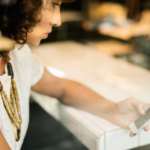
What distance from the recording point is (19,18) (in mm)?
626

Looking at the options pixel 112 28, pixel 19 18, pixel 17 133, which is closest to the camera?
pixel 19 18

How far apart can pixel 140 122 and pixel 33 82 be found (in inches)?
18.1

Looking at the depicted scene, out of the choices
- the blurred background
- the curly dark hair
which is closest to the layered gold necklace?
the curly dark hair

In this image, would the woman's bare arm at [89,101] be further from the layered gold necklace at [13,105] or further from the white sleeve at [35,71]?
the layered gold necklace at [13,105]

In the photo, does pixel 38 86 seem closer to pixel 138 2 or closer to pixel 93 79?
pixel 93 79

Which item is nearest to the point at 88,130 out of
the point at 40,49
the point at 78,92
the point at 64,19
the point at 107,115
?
the point at 107,115

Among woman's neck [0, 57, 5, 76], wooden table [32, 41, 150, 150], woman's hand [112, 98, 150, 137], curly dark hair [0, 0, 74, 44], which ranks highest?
curly dark hair [0, 0, 74, 44]

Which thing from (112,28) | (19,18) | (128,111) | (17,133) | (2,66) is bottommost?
(112,28)

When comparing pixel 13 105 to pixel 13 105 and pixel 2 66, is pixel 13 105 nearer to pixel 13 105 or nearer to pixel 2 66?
pixel 13 105

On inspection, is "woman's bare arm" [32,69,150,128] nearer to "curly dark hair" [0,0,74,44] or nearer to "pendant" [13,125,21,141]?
"pendant" [13,125,21,141]

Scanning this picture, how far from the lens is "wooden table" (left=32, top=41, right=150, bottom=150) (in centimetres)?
73

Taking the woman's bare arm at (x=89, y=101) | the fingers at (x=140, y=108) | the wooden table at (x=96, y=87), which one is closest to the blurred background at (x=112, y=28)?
Answer: the wooden table at (x=96, y=87)

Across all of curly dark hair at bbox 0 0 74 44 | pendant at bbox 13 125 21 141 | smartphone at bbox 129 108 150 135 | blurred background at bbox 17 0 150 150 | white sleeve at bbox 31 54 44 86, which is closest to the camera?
curly dark hair at bbox 0 0 74 44

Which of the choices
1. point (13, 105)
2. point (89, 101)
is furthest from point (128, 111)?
point (13, 105)
